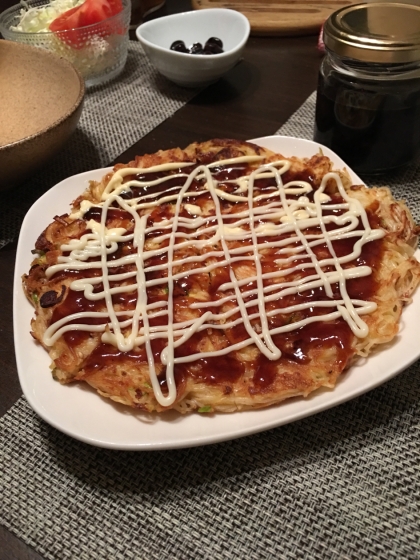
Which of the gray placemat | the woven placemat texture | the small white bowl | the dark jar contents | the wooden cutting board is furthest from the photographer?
the wooden cutting board

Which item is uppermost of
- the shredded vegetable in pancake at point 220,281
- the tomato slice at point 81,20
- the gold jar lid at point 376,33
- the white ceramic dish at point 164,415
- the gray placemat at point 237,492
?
the gold jar lid at point 376,33

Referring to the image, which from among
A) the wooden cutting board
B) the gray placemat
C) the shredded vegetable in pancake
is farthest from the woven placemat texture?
the gray placemat

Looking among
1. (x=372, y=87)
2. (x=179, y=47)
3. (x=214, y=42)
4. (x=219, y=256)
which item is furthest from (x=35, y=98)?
(x=372, y=87)

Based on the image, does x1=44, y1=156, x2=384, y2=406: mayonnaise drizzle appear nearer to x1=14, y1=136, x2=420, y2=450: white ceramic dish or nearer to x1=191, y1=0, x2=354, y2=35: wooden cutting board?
x1=14, y1=136, x2=420, y2=450: white ceramic dish

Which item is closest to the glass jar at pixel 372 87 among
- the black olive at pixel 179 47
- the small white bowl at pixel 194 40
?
the small white bowl at pixel 194 40

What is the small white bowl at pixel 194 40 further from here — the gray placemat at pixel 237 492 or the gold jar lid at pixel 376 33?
the gray placemat at pixel 237 492

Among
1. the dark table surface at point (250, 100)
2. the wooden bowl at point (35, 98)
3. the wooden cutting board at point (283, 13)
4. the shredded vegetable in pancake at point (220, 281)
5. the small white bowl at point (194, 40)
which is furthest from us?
the wooden cutting board at point (283, 13)

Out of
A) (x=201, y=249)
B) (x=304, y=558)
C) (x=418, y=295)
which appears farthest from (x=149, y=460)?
(x=418, y=295)

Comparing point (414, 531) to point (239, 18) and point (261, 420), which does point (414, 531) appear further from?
point (239, 18)
